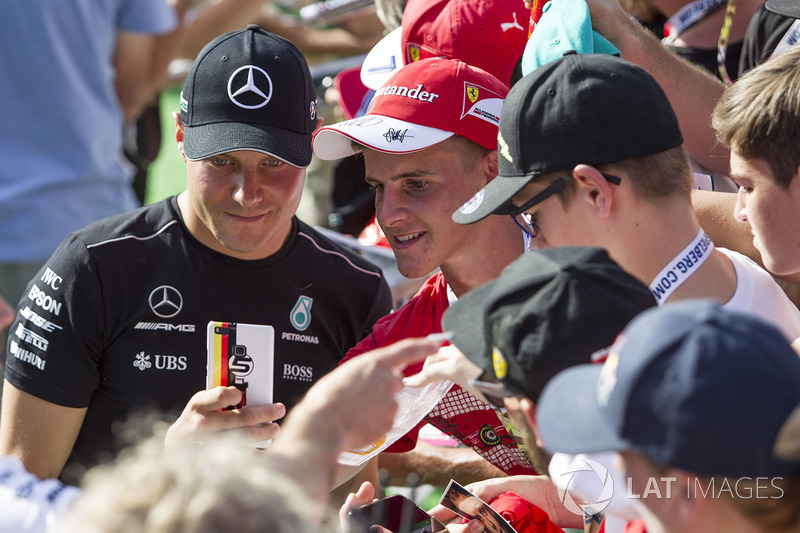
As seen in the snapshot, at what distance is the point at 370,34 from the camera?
711cm

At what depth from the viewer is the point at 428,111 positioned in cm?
296

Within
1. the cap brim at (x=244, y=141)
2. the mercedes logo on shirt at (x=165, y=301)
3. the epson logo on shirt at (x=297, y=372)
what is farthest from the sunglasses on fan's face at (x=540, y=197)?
the mercedes logo on shirt at (x=165, y=301)

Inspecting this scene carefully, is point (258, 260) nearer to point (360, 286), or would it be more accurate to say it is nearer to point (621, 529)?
point (360, 286)

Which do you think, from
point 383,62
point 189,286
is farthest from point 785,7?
point 189,286

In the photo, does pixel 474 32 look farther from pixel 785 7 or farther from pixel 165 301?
pixel 165 301

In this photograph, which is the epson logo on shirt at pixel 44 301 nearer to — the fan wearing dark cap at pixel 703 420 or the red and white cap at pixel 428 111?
the red and white cap at pixel 428 111

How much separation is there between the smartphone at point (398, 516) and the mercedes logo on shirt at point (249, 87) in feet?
4.57

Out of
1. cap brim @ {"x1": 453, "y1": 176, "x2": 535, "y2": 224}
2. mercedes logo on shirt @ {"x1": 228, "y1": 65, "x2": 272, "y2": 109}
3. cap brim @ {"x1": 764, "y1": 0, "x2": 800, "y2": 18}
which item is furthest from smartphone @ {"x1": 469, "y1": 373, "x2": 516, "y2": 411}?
cap brim @ {"x1": 764, "y1": 0, "x2": 800, "y2": 18}

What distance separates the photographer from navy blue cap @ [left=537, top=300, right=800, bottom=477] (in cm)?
139

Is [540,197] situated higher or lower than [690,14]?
lower

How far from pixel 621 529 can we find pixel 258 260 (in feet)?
5.21

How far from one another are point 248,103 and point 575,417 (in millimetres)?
1836

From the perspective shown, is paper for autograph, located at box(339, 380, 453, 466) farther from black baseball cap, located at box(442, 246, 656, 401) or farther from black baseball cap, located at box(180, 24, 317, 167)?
black baseball cap, located at box(180, 24, 317, 167)

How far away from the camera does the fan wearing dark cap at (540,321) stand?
1.70 meters
